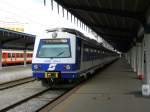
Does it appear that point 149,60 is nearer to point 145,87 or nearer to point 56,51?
point 145,87

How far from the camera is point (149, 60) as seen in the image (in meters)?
15.2

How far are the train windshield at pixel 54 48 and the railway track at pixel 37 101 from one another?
67.6 inches

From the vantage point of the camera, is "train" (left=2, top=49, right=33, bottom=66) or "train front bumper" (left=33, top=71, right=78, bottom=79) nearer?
"train front bumper" (left=33, top=71, right=78, bottom=79)

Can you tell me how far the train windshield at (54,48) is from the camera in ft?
54.5

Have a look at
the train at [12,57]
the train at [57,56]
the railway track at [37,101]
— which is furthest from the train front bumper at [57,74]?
the train at [12,57]

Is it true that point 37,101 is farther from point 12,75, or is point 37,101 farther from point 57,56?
point 12,75

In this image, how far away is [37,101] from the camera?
13914 millimetres

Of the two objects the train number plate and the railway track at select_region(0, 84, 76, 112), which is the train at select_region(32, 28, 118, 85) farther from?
the railway track at select_region(0, 84, 76, 112)

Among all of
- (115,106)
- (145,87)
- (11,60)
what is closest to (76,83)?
(145,87)

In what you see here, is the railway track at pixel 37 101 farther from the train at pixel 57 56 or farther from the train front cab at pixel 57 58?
the train front cab at pixel 57 58

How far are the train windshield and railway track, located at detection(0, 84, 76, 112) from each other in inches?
67.6

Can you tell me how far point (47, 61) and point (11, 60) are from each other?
2961 centimetres

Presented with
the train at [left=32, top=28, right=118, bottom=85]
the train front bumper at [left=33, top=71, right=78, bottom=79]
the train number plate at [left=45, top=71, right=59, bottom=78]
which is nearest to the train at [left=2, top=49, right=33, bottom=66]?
the train at [left=32, top=28, right=118, bottom=85]

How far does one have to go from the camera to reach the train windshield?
54.5 ft
